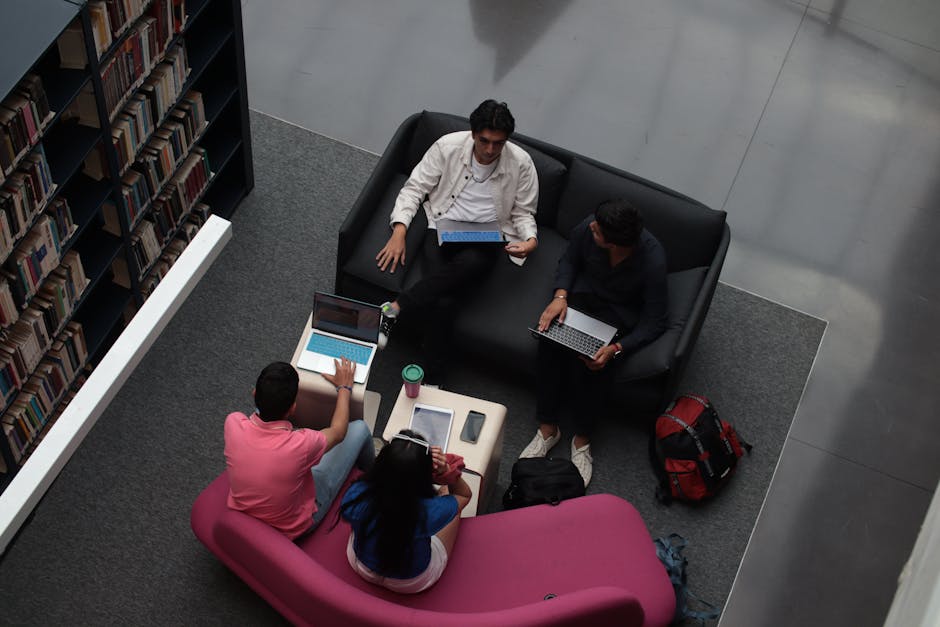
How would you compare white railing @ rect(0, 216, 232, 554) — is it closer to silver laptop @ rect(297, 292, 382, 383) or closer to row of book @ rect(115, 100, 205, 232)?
silver laptop @ rect(297, 292, 382, 383)

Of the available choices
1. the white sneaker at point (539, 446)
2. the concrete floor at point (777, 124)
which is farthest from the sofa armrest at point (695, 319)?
the concrete floor at point (777, 124)

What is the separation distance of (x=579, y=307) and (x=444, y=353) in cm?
61

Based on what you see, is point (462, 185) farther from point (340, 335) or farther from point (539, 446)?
point (539, 446)

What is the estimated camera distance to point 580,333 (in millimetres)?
4133

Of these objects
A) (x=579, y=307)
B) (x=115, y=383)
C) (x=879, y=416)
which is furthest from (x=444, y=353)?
(x=115, y=383)

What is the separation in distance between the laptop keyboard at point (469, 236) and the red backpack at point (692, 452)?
3.42 ft

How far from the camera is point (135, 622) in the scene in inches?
145

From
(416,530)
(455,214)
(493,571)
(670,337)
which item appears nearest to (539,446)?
(670,337)

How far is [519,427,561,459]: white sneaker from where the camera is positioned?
13.8 ft

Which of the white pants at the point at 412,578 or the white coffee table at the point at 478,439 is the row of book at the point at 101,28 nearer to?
the white coffee table at the point at 478,439

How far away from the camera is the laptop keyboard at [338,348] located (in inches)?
150

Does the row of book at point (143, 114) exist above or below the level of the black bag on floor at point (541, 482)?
above

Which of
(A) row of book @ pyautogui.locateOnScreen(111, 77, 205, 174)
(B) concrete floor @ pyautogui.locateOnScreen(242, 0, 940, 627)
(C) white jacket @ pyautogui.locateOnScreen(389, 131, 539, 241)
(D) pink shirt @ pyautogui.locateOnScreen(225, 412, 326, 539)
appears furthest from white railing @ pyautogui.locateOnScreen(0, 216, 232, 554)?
(B) concrete floor @ pyautogui.locateOnScreen(242, 0, 940, 627)

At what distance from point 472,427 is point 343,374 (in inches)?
20.9
